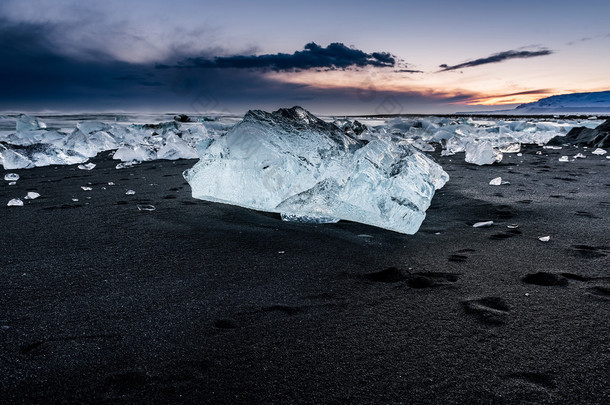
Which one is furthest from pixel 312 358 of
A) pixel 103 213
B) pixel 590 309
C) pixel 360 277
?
pixel 103 213

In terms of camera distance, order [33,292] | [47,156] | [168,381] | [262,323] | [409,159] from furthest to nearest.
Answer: [47,156], [409,159], [33,292], [262,323], [168,381]

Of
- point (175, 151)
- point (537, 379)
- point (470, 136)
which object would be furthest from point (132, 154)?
point (470, 136)

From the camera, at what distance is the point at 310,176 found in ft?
9.20

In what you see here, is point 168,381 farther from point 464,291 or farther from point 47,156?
point 47,156

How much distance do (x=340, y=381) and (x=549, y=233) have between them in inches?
84.0

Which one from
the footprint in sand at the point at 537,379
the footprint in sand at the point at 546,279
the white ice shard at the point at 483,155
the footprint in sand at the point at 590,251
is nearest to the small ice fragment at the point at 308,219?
the footprint in sand at the point at 546,279

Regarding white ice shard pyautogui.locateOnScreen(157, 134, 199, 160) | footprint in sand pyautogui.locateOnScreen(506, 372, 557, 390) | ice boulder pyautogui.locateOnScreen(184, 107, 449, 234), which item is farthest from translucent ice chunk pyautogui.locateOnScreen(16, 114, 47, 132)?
footprint in sand pyautogui.locateOnScreen(506, 372, 557, 390)

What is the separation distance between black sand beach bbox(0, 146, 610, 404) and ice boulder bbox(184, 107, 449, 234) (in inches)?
6.5

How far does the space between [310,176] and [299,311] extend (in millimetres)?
1456

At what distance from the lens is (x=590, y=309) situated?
1.48 m

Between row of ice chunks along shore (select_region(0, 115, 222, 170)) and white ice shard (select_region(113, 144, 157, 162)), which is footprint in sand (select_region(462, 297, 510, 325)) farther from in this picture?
white ice shard (select_region(113, 144, 157, 162))

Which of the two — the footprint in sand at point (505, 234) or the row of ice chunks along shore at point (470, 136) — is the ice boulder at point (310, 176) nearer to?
the footprint in sand at point (505, 234)

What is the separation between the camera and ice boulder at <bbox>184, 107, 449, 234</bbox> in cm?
257

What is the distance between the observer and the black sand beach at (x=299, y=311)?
1.06 meters
